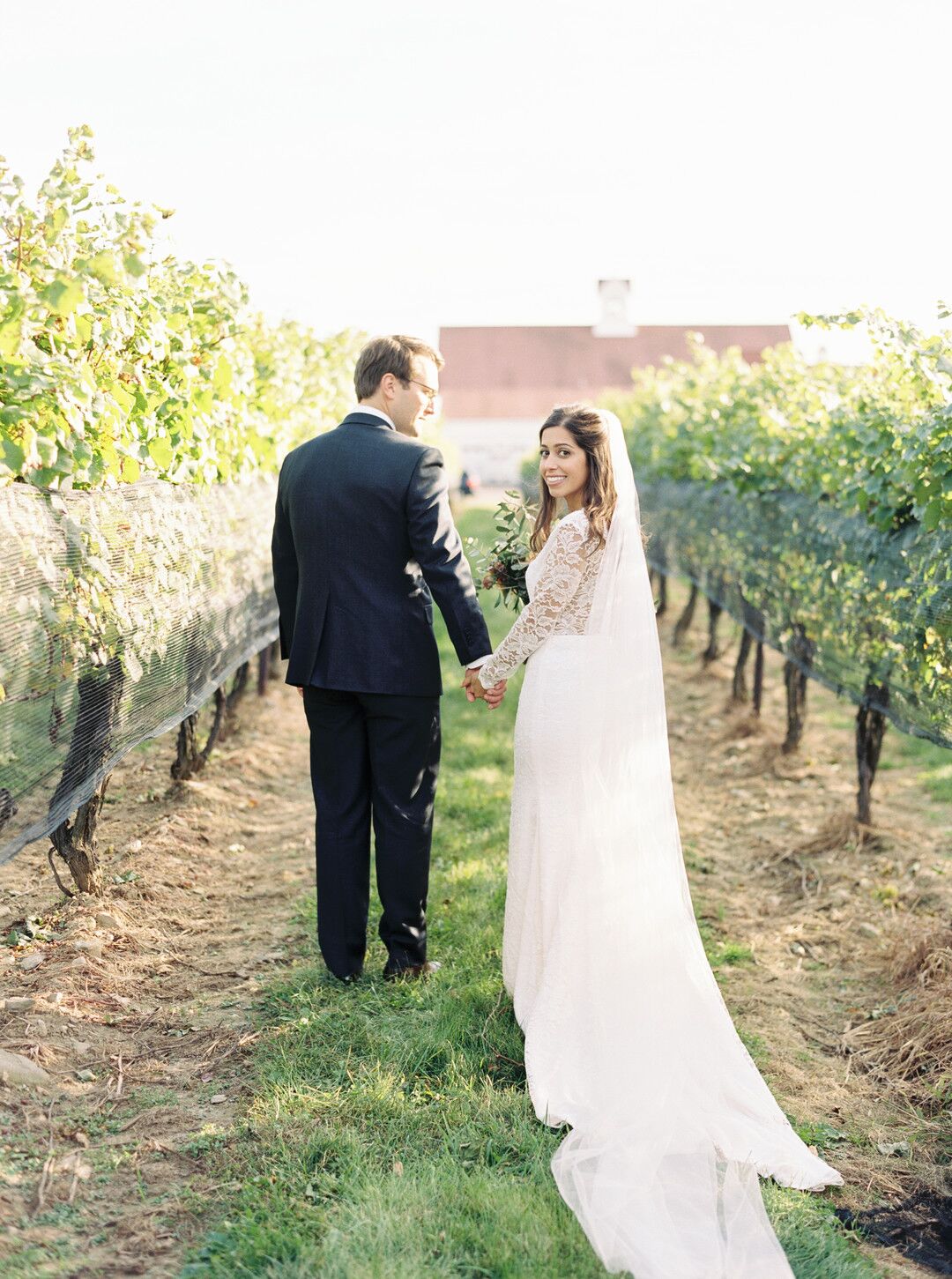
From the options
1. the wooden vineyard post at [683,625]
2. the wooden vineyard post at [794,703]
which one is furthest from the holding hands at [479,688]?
the wooden vineyard post at [683,625]

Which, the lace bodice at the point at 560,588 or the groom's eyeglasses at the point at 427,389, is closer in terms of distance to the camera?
the lace bodice at the point at 560,588

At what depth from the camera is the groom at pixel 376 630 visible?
412 centimetres

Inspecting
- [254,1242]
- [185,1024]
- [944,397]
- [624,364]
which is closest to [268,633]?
[185,1024]

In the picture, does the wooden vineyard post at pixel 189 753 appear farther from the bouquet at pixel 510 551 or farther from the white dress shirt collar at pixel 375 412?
the white dress shirt collar at pixel 375 412

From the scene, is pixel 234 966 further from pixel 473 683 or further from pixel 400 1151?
pixel 400 1151

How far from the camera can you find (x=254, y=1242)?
2.79 meters

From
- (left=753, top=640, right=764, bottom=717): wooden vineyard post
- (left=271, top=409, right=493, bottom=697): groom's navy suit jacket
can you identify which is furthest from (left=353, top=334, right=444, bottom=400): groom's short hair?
(left=753, top=640, right=764, bottom=717): wooden vineyard post

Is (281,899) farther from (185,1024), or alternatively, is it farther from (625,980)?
(625,980)

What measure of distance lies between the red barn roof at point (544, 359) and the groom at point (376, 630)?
48932 millimetres

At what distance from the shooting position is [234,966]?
185 inches

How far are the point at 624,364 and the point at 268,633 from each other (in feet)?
162

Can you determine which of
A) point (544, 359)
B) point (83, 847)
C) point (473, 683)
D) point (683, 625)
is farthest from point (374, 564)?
point (544, 359)

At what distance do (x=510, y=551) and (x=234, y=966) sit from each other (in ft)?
6.22

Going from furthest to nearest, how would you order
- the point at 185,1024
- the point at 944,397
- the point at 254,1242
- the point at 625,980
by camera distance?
the point at 944,397
the point at 185,1024
the point at 625,980
the point at 254,1242
